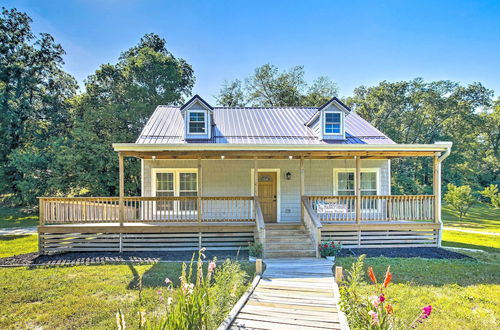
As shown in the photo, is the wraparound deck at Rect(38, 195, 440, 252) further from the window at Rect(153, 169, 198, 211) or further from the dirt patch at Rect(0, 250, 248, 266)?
the window at Rect(153, 169, 198, 211)

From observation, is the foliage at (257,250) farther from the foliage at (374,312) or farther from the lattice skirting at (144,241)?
the foliage at (374,312)

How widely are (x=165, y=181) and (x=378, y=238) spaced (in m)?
8.52

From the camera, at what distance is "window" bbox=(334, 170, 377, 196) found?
A: 1183cm

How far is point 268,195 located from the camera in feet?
38.3

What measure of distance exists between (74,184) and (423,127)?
33.1 metres

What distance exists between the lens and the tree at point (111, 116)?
1819 cm

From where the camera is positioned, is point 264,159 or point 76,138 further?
point 76,138

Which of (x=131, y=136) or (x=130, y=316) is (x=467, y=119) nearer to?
(x=131, y=136)

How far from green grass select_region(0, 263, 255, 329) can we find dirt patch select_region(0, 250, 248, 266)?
0.51 meters

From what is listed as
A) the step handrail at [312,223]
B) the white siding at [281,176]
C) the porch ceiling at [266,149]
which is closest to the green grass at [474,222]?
the white siding at [281,176]

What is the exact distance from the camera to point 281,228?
32.5 ft

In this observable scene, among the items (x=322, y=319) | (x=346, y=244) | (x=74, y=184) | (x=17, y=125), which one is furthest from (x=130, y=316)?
(x=17, y=125)

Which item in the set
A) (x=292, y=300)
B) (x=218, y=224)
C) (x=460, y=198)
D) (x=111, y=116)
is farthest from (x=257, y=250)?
(x=111, y=116)

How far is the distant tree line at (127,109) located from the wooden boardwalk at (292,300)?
618 inches
